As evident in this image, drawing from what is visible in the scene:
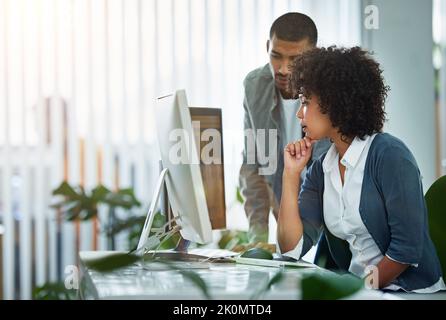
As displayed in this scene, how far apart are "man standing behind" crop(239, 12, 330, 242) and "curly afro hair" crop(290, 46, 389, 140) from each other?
200 mm

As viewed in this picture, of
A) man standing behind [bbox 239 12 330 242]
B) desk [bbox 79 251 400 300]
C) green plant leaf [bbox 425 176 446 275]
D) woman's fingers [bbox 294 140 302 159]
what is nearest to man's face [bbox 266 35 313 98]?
man standing behind [bbox 239 12 330 242]

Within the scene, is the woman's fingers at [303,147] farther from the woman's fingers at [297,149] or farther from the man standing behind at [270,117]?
the man standing behind at [270,117]

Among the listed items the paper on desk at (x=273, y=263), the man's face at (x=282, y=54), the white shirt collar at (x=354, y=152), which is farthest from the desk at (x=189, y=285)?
the man's face at (x=282, y=54)

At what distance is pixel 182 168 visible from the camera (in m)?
1.58

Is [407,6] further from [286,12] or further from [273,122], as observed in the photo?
[273,122]

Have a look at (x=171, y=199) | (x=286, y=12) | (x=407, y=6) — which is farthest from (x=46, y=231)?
(x=407, y=6)

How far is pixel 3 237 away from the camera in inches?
75.0

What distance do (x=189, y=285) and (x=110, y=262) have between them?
0.66 meters

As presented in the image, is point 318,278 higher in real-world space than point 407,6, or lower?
lower

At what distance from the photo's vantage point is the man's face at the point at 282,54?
195 centimetres

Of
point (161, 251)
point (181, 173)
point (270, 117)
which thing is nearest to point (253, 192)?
point (270, 117)

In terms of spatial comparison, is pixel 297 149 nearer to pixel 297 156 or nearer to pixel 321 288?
pixel 297 156

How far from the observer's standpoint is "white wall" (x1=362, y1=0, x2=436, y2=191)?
1.97 meters

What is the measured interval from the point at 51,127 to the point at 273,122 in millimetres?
580
